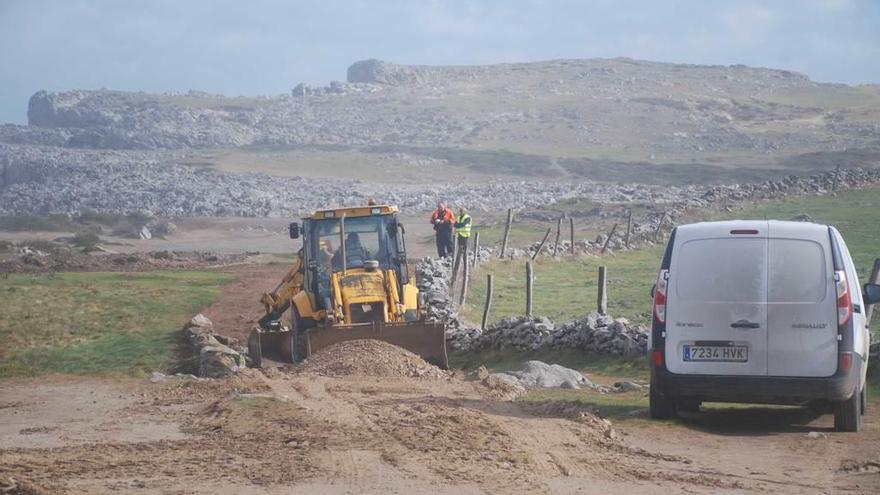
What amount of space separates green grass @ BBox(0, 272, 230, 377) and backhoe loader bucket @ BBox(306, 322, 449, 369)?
2.94 metres

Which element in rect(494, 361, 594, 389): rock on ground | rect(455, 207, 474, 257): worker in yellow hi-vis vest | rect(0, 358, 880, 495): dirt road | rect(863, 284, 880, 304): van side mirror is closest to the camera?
rect(0, 358, 880, 495): dirt road

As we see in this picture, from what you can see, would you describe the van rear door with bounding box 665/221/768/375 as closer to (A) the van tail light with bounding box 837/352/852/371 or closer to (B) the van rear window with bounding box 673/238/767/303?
(B) the van rear window with bounding box 673/238/767/303

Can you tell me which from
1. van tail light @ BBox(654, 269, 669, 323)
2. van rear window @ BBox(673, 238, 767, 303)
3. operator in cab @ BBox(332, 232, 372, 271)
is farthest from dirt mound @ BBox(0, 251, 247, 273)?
van rear window @ BBox(673, 238, 767, 303)

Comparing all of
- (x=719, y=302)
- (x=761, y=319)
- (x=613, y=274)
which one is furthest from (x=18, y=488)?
(x=613, y=274)

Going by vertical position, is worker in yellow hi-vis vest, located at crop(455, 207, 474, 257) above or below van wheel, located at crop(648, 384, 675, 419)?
above

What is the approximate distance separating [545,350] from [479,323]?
5.25 meters

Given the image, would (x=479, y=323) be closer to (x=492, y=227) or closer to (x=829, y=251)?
(x=829, y=251)

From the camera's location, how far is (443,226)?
33.1 meters

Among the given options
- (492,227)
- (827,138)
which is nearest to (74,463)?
(492,227)

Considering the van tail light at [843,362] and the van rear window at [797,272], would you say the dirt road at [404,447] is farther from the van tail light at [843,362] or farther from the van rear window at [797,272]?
the van rear window at [797,272]

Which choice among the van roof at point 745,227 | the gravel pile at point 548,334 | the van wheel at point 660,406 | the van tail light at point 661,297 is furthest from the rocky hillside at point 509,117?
the van tail light at point 661,297

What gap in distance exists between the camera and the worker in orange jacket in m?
32.4

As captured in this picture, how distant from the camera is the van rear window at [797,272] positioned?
38.9 ft

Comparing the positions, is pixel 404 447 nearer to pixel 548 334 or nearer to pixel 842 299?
pixel 842 299
